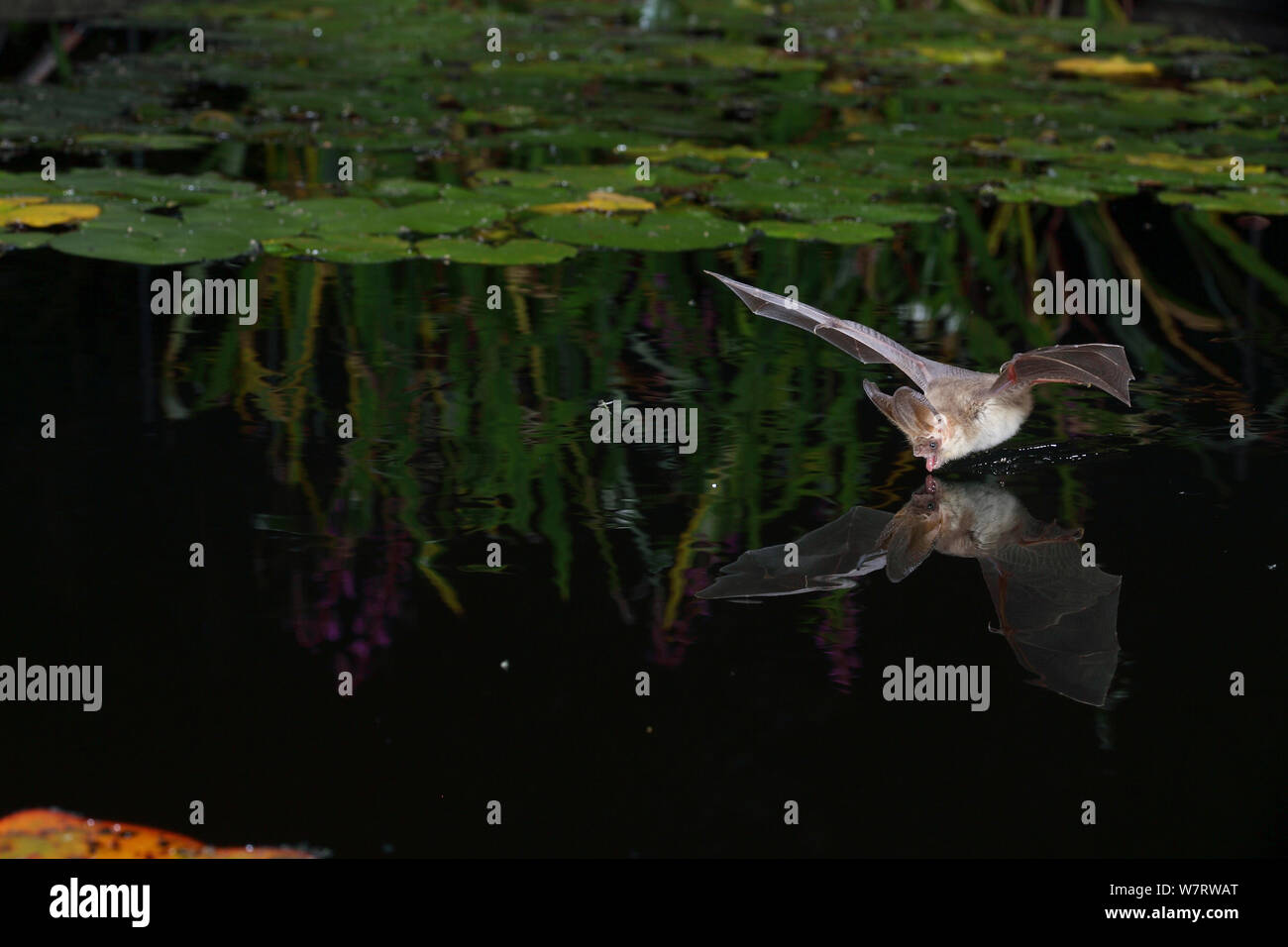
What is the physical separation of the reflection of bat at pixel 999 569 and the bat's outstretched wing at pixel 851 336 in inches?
11.6

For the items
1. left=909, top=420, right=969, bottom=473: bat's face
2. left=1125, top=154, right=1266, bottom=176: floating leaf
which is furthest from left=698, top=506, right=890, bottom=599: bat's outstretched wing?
left=1125, top=154, right=1266, bottom=176: floating leaf

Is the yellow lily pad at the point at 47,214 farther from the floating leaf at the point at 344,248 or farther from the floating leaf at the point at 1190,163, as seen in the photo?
the floating leaf at the point at 1190,163

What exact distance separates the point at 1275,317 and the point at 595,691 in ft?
11.4

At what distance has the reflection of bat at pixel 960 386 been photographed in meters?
3.56

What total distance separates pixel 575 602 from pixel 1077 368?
50.8 inches

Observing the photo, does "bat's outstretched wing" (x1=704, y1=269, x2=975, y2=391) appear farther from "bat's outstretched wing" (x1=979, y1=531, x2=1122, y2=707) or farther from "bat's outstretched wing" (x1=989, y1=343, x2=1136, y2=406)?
"bat's outstretched wing" (x1=979, y1=531, x2=1122, y2=707)

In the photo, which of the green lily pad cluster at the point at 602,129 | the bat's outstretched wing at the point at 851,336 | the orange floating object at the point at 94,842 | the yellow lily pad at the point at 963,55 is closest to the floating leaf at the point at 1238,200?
the green lily pad cluster at the point at 602,129

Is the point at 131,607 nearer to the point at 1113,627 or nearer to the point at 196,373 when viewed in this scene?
the point at 196,373

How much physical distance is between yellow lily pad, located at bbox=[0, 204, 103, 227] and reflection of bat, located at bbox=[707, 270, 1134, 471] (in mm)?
Result: 2726

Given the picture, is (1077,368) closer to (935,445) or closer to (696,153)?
(935,445)

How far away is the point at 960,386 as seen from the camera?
3.77 m

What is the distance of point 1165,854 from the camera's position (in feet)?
7.73

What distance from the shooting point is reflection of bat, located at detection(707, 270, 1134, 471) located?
3557mm
